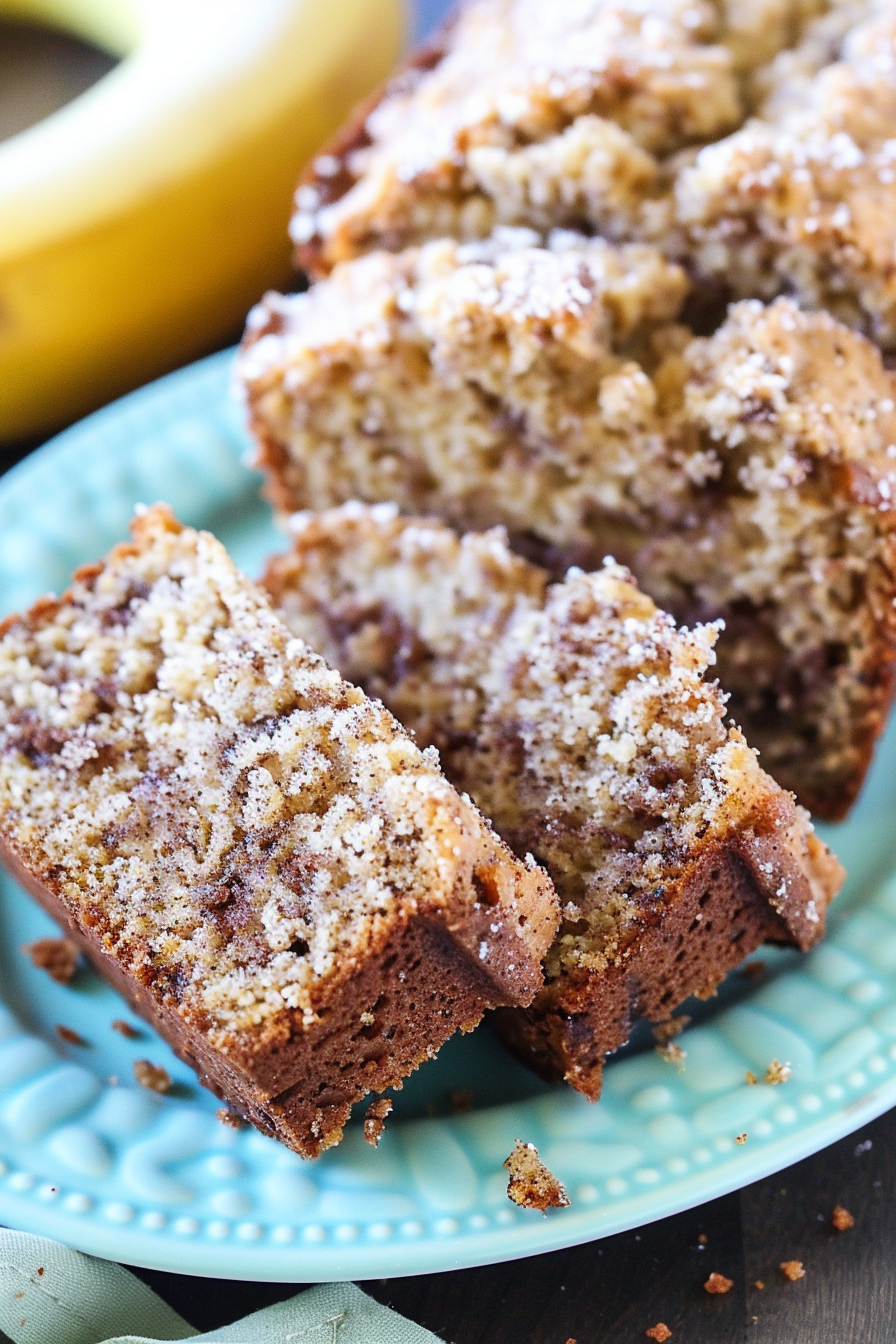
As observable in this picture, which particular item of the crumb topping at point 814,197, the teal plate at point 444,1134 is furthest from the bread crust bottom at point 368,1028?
the crumb topping at point 814,197

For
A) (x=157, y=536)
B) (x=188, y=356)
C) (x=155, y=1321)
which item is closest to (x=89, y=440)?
(x=188, y=356)

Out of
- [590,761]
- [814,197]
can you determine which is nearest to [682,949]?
[590,761]

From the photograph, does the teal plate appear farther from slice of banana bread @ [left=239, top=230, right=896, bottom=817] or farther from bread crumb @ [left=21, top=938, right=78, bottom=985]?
slice of banana bread @ [left=239, top=230, right=896, bottom=817]

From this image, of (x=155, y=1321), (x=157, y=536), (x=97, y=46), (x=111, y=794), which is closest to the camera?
(x=155, y=1321)

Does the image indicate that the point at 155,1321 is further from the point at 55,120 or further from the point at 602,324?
the point at 55,120

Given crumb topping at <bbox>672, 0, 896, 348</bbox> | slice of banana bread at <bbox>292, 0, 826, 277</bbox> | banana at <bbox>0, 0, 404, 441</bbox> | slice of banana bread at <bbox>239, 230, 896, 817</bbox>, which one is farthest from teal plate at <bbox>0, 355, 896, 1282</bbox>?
banana at <bbox>0, 0, 404, 441</bbox>

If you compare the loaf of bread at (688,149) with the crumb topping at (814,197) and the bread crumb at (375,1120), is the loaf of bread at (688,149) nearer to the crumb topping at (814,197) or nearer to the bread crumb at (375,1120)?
the crumb topping at (814,197)
